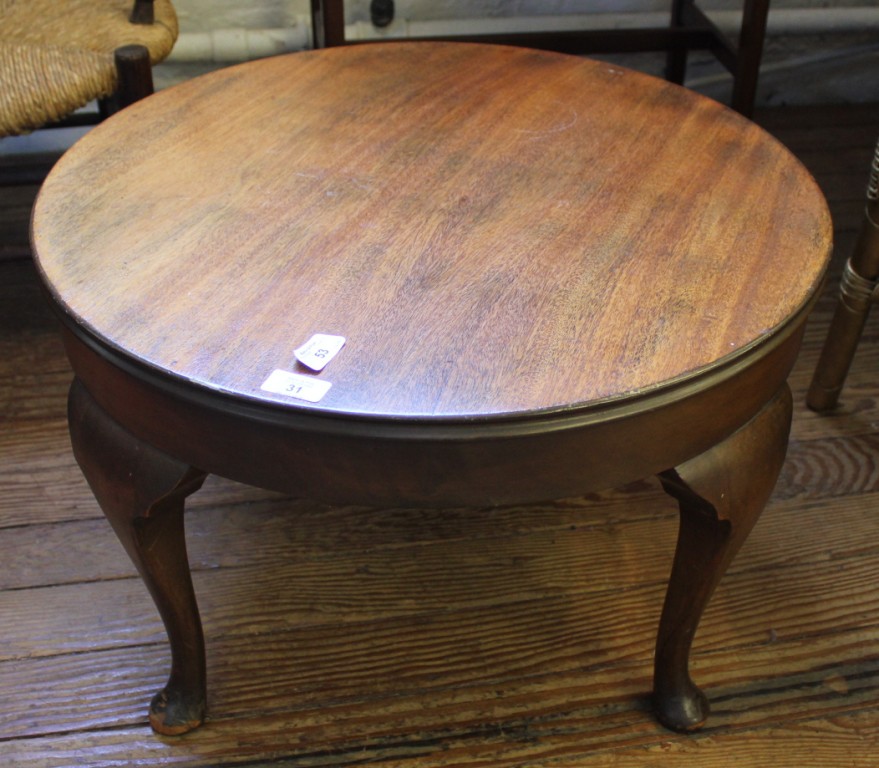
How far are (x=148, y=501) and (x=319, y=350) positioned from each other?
223mm

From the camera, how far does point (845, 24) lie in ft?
7.87

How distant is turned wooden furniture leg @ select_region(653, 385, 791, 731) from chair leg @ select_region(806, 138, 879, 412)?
0.60 m

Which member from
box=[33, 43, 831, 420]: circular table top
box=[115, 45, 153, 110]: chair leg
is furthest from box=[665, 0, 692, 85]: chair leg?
box=[115, 45, 153, 110]: chair leg

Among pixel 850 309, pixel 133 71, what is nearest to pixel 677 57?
pixel 850 309

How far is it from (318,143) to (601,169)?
0.32 metres

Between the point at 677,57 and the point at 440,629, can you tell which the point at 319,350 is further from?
the point at 677,57

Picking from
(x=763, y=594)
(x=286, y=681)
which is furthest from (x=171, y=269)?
(x=763, y=594)

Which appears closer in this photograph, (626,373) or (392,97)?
(626,373)

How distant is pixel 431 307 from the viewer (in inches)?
36.8

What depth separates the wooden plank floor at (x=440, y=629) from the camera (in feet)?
3.85

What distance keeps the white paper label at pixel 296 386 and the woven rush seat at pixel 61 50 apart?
0.93 meters

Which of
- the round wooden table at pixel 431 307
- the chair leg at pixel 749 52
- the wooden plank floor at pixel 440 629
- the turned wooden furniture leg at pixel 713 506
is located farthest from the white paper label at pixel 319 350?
the chair leg at pixel 749 52

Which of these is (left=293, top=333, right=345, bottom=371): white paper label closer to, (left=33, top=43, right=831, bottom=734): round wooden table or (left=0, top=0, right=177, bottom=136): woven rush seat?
(left=33, top=43, right=831, bottom=734): round wooden table

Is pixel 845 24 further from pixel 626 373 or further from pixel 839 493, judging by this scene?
pixel 626 373
